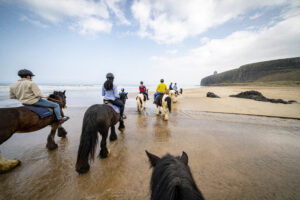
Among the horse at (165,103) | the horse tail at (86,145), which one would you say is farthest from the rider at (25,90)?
the horse at (165,103)

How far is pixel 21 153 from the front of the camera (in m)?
2.86

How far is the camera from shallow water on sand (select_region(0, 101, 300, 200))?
1847 millimetres

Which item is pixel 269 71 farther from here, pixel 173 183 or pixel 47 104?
pixel 47 104

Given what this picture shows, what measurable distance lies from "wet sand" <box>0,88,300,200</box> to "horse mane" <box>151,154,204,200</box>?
1152 mm

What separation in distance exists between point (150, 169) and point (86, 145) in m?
1.55

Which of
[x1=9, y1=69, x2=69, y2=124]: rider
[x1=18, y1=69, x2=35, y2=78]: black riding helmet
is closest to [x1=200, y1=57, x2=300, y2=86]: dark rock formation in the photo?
[x1=9, y1=69, x2=69, y2=124]: rider

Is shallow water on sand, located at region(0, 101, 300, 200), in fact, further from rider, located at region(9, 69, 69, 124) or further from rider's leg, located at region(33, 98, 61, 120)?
rider, located at region(9, 69, 69, 124)

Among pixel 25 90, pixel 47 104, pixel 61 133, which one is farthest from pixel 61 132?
pixel 25 90

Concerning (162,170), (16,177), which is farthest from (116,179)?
(16,177)

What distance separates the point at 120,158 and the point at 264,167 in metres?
3.50

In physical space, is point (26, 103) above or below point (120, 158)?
above

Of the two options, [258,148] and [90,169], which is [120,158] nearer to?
[90,169]

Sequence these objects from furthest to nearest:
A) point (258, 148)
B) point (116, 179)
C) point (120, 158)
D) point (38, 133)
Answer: point (38, 133)
point (258, 148)
point (120, 158)
point (116, 179)

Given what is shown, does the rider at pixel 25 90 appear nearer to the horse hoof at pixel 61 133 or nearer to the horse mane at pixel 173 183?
the horse hoof at pixel 61 133
